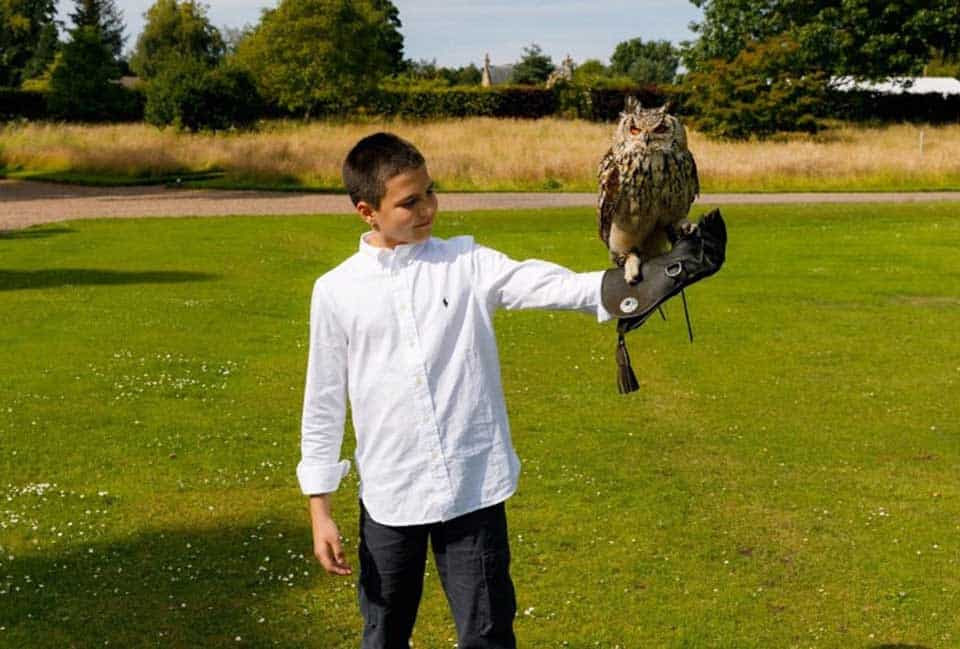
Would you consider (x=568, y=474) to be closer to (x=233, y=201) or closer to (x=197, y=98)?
(x=233, y=201)

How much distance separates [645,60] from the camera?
15900 centimetres

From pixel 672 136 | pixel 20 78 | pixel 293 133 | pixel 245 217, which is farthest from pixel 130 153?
pixel 20 78

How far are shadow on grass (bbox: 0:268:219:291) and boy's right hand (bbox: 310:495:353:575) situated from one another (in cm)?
1556

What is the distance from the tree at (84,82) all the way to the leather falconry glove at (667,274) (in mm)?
55844

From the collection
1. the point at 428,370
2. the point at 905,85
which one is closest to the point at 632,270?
the point at 428,370

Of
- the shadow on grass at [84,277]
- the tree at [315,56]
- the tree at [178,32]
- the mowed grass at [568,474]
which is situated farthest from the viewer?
the tree at [178,32]

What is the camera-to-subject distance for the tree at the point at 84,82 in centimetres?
5550

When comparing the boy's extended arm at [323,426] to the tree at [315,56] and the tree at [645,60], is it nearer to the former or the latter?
the tree at [315,56]

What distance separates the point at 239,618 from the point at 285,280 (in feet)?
44.7

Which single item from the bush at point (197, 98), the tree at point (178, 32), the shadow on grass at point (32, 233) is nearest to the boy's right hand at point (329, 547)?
the shadow on grass at point (32, 233)

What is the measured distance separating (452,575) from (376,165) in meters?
1.54

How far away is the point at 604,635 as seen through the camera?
679 cm

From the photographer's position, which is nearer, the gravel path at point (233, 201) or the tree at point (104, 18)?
the gravel path at point (233, 201)

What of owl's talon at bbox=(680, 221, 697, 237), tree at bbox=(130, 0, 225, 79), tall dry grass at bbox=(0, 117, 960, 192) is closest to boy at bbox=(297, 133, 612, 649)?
owl's talon at bbox=(680, 221, 697, 237)
